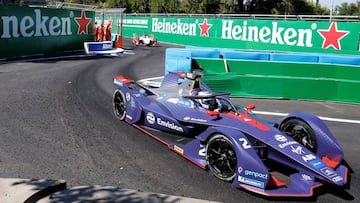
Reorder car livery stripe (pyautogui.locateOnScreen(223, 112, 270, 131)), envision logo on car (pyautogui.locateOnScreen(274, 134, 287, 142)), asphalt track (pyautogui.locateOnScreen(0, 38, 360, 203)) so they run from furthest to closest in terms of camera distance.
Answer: car livery stripe (pyautogui.locateOnScreen(223, 112, 270, 131)) → envision logo on car (pyautogui.locateOnScreen(274, 134, 287, 142)) → asphalt track (pyautogui.locateOnScreen(0, 38, 360, 203))

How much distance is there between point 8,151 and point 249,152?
394 cm

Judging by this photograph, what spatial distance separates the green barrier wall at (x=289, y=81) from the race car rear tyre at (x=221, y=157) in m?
5.56

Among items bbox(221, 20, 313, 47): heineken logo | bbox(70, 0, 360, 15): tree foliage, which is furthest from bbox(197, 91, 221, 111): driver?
bbox(70, 0, 360, 15): tree foliage

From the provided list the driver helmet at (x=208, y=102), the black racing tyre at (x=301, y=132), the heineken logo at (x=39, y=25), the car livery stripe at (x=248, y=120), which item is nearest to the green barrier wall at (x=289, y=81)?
the driver helmet at (x=208, y=102)

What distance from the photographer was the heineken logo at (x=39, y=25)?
17.5 m

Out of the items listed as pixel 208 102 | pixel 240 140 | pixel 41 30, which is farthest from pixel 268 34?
pixel 240 140

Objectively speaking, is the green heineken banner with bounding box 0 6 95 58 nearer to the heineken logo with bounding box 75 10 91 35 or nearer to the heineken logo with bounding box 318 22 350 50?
the heineken logo with bounding box 75 10 91 35

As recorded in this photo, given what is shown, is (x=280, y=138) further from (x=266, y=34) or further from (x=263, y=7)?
(x=263, y=7)

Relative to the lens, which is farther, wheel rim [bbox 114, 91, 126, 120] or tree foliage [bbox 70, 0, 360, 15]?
tree foliage [bbox 70, 0, 360, 15]

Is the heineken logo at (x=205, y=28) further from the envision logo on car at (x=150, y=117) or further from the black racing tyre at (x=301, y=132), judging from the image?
the black racing tyre at (x=301, y=132)

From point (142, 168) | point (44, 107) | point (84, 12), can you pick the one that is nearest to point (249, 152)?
point (142, 168)

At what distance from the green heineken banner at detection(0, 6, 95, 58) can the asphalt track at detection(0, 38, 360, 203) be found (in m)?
7.05

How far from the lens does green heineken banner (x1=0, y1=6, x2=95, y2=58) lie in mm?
17594

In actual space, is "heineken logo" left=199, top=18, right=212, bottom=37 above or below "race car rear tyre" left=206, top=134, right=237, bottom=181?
above
